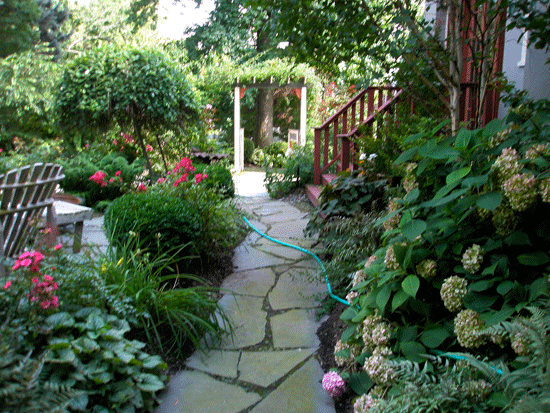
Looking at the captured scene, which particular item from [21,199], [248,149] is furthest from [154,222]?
[248,149]

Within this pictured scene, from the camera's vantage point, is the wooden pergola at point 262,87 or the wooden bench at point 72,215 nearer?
the wooden bench at point 72,215

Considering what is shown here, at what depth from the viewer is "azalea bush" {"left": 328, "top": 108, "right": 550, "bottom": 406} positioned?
4.99 ft

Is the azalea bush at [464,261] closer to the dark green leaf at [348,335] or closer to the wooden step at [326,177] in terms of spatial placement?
the dark green leaf at [348,335]

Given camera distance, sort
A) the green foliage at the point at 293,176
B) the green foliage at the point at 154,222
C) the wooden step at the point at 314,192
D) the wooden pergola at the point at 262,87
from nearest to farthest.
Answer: the green foliage at the point at 154,222
the wooden step at the point at 314,192
the green foliage at the point at 293,176
the wooden pergola at the point at 262,87

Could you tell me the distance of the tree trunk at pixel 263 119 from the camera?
1381 cm

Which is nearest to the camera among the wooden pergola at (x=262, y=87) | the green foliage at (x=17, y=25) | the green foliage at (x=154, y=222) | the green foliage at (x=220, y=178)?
the green foliage at (x=154, y=222)

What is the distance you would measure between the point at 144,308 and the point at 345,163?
135 inches

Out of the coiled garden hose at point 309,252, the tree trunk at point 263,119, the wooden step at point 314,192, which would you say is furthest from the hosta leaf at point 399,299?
the tree trunk at point 263,119

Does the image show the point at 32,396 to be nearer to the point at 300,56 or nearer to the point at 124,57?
the point at 300,56

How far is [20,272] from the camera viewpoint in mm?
1942

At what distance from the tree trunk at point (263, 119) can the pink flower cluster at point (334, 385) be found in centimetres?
1217

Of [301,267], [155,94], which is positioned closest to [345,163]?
[301,267]

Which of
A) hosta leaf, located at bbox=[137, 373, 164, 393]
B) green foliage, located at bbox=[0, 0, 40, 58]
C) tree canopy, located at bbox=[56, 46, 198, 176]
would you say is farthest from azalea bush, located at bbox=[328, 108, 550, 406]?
green foliage, located at bbox=[0, 0, 40, 58]

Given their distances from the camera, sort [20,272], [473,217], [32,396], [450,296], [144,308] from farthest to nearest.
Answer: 1. [144,308]
2. [20,272]
3. [473,217]
4. [450,296]
5. [32,396]
